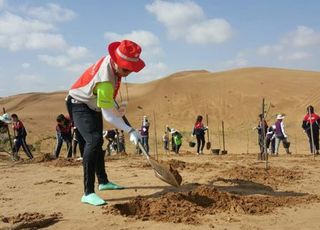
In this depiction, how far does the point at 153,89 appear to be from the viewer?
47625mm

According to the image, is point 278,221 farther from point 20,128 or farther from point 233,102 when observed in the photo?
point 233,102

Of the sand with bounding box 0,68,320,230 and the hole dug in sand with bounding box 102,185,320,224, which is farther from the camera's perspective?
the hole dug in sand with bounding box 102,185,320,224

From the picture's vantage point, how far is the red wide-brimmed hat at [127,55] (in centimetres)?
559

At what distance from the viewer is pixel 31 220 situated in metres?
5.06

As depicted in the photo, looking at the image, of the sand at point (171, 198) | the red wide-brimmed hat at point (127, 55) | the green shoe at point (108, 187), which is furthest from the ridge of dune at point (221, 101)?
the red wide-brimmed hat at point (127, 55)

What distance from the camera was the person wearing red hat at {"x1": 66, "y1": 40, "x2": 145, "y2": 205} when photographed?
18.3ft

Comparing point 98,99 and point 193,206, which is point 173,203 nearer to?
point 193,206

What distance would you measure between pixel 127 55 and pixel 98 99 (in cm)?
61

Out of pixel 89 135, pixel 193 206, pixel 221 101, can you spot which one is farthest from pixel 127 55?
pixel 221 101

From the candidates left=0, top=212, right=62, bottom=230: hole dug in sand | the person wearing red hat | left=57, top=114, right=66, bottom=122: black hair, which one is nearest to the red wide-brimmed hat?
the person wearing red hat

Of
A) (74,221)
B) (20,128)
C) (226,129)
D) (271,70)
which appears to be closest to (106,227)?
(74,221)

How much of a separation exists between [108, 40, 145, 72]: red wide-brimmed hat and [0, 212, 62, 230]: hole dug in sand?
1.85 metres

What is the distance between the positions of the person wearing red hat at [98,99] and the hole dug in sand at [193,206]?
48 cm

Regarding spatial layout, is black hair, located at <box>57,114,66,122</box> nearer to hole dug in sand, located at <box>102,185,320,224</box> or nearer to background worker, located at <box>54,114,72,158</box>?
background worker, located at <box>54,114,72,158</box>
